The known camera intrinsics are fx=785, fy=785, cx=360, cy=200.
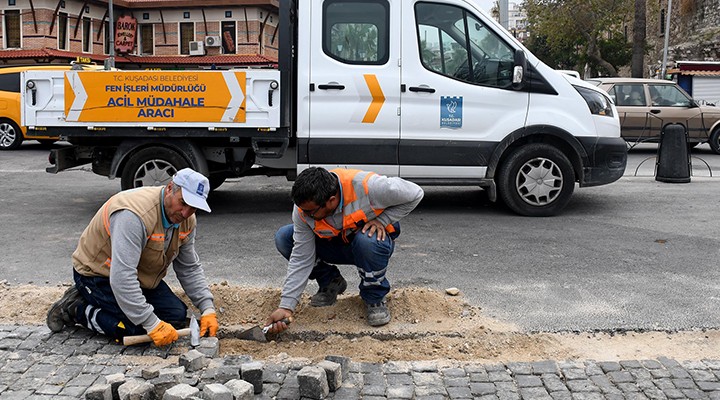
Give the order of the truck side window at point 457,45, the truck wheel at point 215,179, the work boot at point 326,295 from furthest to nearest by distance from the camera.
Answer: the truck wheel at point 215,179
the truck side window at point 457,45
the work boot at point 326,295

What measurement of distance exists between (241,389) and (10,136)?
1721cm

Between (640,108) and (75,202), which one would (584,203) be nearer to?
(75,202)

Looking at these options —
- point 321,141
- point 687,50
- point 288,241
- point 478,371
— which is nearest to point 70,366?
point 288,241

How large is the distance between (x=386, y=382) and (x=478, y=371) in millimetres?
538

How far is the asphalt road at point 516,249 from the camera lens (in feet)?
18.6

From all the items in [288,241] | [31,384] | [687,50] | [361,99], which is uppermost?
[687,50]

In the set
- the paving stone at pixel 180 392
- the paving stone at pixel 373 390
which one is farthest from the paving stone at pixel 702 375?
the paving stone at pixel 180 392

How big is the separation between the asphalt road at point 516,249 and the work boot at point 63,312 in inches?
62.3

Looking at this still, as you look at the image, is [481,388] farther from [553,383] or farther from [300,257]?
[300,257]

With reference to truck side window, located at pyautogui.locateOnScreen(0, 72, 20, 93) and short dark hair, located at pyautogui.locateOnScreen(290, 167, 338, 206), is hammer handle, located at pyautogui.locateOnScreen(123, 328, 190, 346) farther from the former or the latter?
truck side window, located at pyautogui.locateOnScreen(0, 72, 20, 93)

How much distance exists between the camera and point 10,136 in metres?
19.0

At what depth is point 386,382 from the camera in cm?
427

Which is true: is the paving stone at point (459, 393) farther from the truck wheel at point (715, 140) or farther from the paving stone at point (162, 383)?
the truck wheel at point (715, 140)

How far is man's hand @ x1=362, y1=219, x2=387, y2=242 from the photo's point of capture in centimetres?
498
